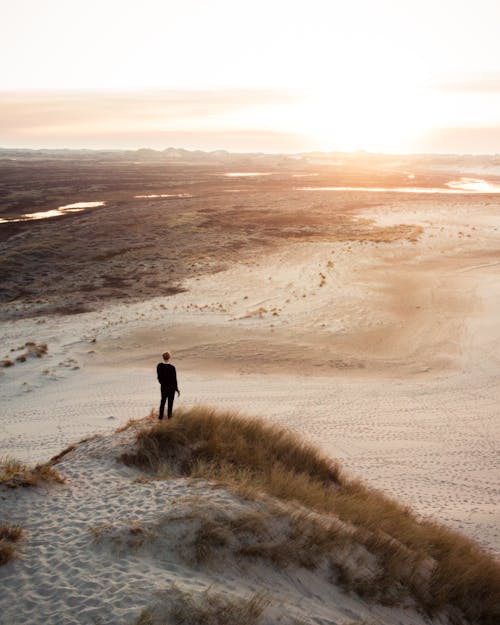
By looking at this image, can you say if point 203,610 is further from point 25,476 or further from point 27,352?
point 27,352

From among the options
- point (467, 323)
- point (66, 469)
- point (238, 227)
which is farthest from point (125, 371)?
point (238, 227)

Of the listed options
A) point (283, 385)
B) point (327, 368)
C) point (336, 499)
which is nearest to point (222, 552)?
point (336, 499)

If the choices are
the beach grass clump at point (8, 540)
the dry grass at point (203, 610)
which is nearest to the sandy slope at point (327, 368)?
the beach grass clump at point (8, 540)

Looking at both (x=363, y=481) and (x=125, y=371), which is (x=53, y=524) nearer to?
(x=363, y=481)

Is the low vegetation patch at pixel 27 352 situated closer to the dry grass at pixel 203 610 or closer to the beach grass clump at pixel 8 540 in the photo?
the beach grass clump at pixel 8 540

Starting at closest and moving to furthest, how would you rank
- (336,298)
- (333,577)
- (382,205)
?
(333,577) → (336,298) → (382,205)

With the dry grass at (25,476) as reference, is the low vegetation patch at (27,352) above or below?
below

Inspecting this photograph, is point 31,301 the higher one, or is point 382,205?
point 382,205

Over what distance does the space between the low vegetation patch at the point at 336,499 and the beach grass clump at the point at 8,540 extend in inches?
103

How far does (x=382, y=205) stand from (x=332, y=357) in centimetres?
4574

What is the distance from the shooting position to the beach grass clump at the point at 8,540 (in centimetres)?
623

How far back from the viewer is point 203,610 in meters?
5.55

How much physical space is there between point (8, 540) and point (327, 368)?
13.0m

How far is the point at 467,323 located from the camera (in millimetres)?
22094
